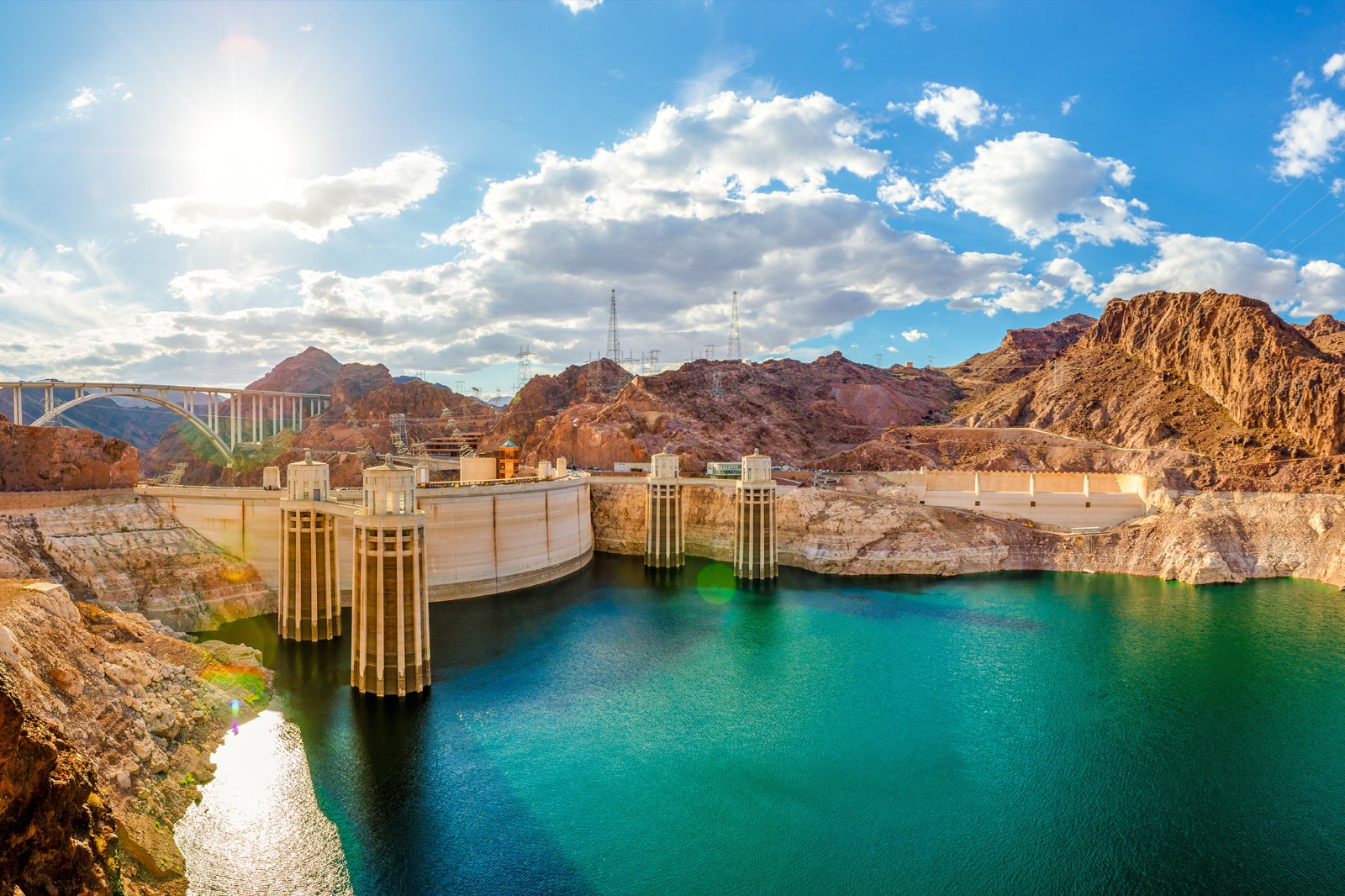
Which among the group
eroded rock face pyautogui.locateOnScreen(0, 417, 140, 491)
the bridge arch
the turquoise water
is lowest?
the turquoise water

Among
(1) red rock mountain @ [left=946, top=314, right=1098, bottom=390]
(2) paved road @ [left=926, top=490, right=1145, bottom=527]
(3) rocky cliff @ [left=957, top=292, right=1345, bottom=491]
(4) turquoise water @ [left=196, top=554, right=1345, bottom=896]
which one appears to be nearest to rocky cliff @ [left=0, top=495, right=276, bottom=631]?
(4) turquoise water @ [left=196, top=554, right=1345, bottom=896]

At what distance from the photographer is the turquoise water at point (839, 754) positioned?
19.6 metres

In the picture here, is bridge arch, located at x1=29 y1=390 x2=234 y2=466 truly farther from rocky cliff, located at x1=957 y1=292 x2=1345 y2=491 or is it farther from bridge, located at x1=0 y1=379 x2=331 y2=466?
rocky cliff, located at x1=957 y1=292 x2=1345 y2=491

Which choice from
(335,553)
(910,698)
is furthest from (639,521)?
(910,698)

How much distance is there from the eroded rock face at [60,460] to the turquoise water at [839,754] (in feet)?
58.7

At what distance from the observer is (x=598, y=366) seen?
12394cm

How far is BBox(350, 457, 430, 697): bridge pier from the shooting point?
98.0 feet

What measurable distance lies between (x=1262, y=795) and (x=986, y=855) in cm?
1221

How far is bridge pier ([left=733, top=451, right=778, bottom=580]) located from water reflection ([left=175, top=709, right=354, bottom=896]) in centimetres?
3819

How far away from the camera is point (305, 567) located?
125 feet

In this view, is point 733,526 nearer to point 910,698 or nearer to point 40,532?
point 910,698

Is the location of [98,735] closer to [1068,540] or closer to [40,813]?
[40,813]

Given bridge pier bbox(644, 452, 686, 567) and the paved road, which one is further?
the paved road

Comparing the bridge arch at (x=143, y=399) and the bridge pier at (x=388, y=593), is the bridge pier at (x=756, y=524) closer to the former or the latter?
the bridge pier at (x=388, y=593)
